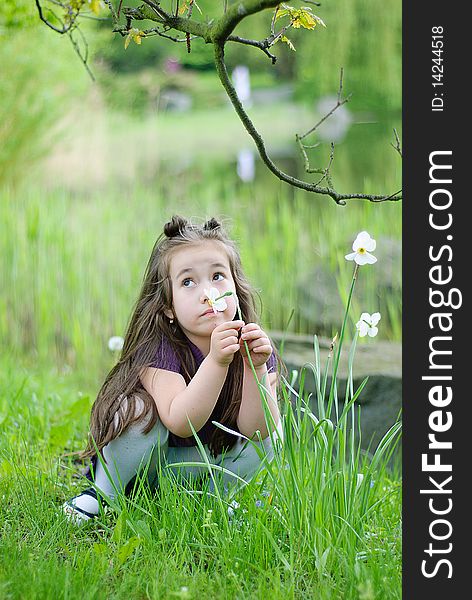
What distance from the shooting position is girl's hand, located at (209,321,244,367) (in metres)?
1.62

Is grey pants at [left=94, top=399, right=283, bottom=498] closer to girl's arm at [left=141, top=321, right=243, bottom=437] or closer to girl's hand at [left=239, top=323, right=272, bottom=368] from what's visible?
girl's arm at [left=141, top=321, right=243, bottom=437]

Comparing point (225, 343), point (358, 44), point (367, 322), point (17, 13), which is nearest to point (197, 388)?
point (225, 343)

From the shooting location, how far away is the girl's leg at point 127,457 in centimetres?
181

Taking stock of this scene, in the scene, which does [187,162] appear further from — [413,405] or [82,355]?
[413,405]

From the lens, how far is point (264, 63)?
1371 centimetres

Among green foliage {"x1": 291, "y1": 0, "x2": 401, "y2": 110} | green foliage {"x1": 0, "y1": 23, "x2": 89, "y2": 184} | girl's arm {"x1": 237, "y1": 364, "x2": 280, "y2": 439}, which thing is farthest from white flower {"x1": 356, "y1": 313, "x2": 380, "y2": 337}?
green foliage {"x1": 291, "y1": 0, "x2": 401, "y2": 110}

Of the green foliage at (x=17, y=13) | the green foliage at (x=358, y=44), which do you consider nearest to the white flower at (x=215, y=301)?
the green foliage at (x=17, y=13)

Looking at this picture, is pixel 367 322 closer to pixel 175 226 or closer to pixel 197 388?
pixel 197 388

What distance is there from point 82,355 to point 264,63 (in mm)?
10828

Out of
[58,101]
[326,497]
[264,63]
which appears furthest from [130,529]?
[264,63]

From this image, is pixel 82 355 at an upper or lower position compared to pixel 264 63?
lower

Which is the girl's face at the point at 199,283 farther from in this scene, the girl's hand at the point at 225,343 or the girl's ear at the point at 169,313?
the girl's hand at the point at 225,343

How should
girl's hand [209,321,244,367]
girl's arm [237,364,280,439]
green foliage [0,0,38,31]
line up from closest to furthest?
girl's hand [209,321,244,367] < girl's arm [237,364,280,439] < green foliage [0,0,38,31]

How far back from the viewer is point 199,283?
1.82m
